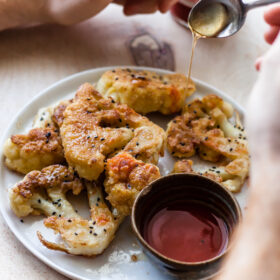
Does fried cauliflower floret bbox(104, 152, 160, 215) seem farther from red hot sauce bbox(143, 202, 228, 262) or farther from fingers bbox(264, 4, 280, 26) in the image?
fingers bbox(264, 4, 280, 26)

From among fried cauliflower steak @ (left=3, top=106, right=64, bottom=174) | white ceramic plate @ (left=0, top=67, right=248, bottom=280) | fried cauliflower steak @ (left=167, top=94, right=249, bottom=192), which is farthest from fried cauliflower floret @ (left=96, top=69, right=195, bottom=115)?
fried cauliflower steak @ (left=3, top=106, right=64, bottom=174)

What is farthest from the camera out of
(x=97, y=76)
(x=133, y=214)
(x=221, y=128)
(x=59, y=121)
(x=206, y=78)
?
(x=206, y=78)

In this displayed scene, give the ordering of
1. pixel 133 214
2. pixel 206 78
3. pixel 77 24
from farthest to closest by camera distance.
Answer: pixel 77 24, pixel 206 78, pixel 133 214

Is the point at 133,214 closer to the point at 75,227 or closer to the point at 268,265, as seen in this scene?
the point at 75,227

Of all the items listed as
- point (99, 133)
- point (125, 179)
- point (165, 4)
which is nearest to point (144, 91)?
point (99, 133)

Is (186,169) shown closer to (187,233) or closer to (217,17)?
(187,233)

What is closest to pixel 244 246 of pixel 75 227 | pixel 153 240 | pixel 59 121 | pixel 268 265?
pixel 268 265
